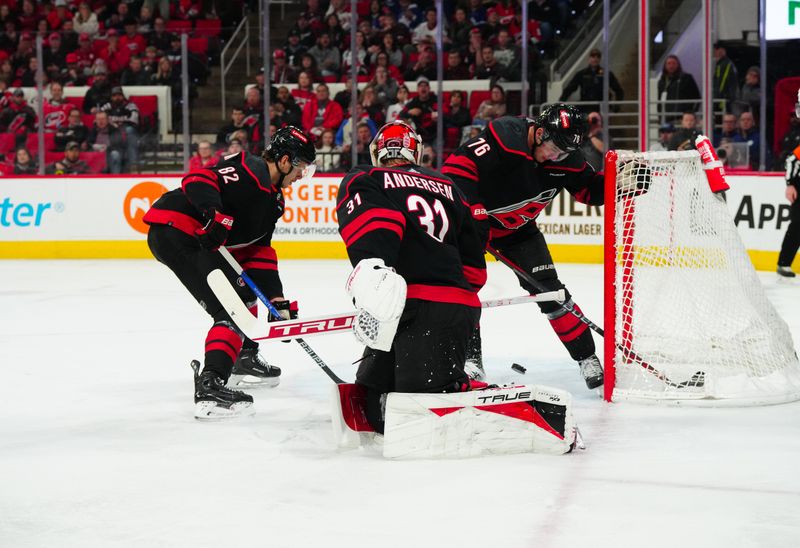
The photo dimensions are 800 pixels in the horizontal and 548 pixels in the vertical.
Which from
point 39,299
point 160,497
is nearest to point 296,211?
point 39,299

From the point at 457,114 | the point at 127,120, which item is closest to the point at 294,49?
the point at 127,120

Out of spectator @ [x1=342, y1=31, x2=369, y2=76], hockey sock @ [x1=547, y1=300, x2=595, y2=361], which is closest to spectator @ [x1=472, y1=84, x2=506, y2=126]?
spectator @ [x1=342, y1=31, x2=369, y2=76]

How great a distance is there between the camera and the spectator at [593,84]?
29.1ft

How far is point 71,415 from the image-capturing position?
379 centimetres

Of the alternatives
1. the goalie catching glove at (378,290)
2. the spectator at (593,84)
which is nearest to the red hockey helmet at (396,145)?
the goalie catching glove at (378,290)

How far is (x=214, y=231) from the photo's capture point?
12.4ft

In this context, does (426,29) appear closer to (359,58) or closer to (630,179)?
(359,58)

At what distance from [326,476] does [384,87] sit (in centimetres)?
691

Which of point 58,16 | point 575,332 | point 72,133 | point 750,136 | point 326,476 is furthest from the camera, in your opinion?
point 58,16

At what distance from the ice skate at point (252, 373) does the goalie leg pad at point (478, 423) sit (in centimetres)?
131

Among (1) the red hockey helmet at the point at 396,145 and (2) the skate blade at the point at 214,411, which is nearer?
(1) the red hockey helmet at the point at 396,145

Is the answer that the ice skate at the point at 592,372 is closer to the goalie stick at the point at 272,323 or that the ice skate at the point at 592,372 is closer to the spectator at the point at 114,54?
the goalie stick at the point at 272,323

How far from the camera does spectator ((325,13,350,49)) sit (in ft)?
32.8

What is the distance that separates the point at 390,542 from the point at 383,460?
0.70 meters
